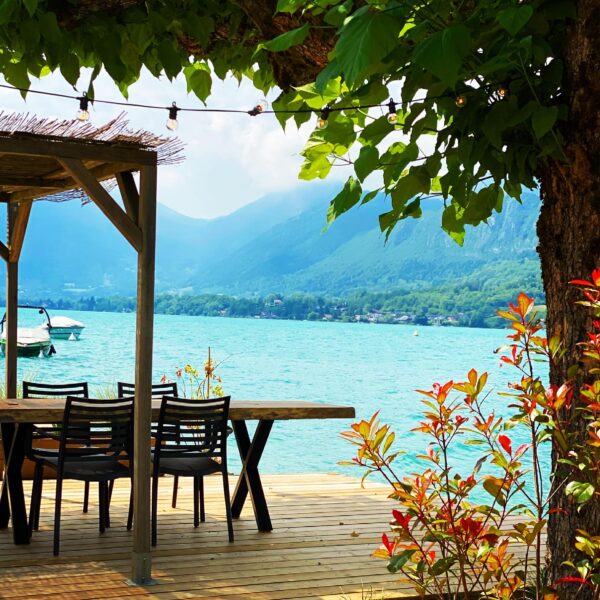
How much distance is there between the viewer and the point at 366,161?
3.77 m

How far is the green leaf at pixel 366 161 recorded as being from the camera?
377cm

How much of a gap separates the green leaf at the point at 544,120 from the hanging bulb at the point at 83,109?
7.85 ft

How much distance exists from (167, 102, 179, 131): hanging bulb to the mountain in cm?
5143

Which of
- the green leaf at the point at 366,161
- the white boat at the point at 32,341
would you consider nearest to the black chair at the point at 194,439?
the green leaf at the point at 366,161

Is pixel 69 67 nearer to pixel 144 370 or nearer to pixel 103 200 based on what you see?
pixel 103 200

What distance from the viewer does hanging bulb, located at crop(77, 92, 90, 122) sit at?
4.87 m

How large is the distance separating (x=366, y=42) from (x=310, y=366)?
39.2 metres

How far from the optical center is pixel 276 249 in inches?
3169

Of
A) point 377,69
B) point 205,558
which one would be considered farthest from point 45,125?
point 205,558

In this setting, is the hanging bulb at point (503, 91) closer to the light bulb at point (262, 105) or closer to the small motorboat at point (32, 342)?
the light bulb at point (262, 105)

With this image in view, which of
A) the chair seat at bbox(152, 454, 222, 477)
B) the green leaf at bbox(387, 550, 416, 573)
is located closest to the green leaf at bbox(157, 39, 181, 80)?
the chair seat at bbox(152, 454, 222, 477)

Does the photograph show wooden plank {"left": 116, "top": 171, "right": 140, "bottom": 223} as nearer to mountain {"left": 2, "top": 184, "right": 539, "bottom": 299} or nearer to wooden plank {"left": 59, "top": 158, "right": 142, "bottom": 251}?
wooden plank {"left": 59, "top": 158, "right": 142, "bottom": 251}

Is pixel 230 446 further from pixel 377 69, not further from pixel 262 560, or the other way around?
pixel 377 69

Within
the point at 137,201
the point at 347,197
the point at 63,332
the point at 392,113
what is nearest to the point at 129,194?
the point at 137,201
